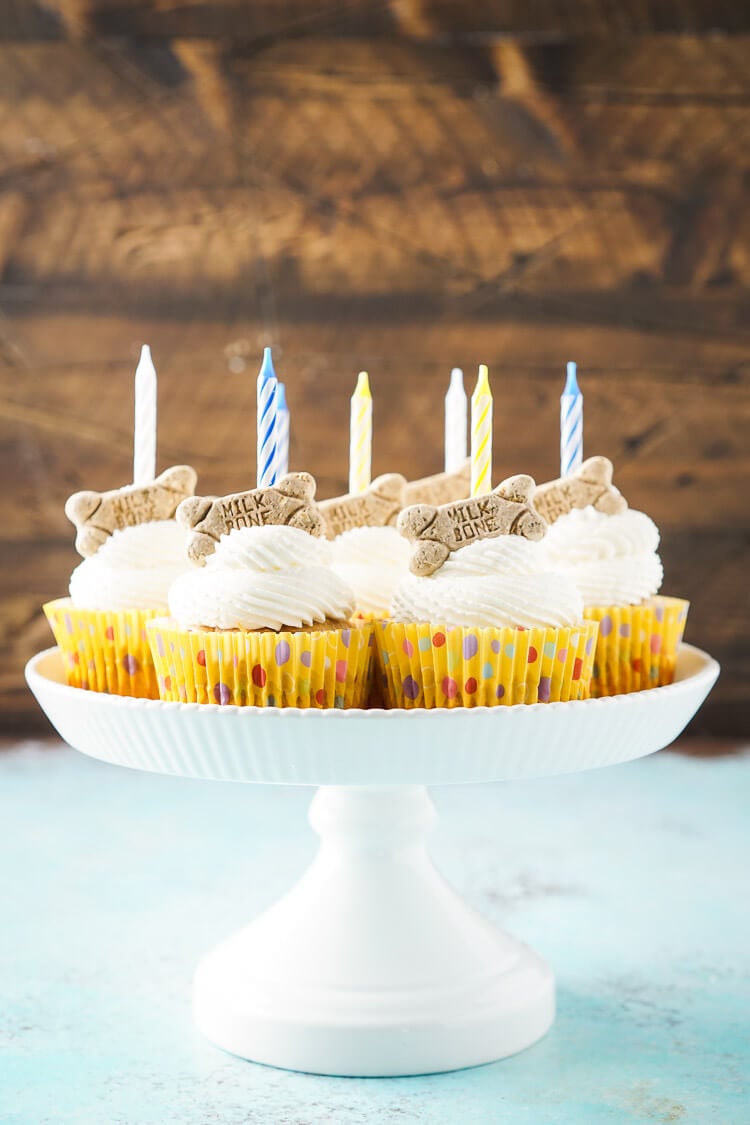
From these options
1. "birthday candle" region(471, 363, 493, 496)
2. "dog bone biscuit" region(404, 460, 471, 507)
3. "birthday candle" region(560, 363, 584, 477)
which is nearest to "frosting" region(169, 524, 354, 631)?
"birthday candle" region(471, 363, 493, 496)

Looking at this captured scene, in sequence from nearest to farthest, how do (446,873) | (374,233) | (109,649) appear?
(109,649)
(446,873)
(374,233)

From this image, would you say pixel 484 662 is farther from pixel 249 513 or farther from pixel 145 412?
pixel 145 412

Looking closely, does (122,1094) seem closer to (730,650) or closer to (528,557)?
(528,557)

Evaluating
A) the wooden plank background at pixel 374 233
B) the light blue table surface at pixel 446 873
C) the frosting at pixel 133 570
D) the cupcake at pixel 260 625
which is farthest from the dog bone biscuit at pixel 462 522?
the wooden plank background at pixel 374 233

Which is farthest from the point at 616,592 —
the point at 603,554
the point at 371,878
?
the point at 371,878

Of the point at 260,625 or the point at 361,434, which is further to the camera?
the point at 361,434

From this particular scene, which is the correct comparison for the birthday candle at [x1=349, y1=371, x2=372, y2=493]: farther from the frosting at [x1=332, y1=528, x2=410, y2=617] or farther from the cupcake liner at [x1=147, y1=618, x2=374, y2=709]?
the cupcake liner at [x1=147, y1=618, x2=374, y2=709]

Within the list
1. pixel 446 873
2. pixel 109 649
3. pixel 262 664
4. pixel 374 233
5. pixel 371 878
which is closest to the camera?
pixel 262 664

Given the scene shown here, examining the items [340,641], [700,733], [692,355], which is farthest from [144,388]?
[700,733]
